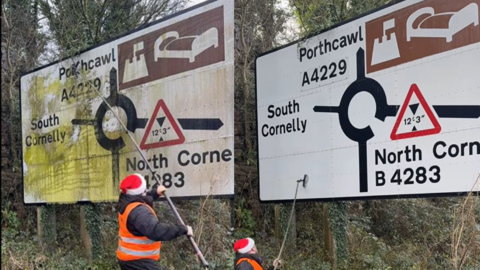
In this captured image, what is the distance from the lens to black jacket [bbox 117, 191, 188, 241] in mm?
4262

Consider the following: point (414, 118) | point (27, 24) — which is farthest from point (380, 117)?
point (27, 24)

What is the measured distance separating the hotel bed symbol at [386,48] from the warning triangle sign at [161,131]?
290 centimetres

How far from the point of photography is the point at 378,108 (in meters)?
6.56

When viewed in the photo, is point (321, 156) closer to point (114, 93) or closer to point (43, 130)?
point (114, 93)

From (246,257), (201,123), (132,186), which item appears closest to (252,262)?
(246,257)

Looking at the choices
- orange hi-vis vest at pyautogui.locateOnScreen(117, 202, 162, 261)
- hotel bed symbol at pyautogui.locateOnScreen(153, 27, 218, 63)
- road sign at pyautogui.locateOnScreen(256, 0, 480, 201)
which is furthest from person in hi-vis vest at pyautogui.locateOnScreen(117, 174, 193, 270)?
road sign at pyautogui.locateOnScreen(256, 0, 480, 201)

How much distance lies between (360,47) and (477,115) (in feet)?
6.32

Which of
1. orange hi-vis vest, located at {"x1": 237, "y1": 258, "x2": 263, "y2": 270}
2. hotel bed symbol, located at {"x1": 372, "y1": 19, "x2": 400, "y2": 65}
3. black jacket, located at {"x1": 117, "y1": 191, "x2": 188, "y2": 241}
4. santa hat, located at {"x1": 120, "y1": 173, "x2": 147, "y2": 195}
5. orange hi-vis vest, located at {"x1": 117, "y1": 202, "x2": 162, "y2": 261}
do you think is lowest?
orange hi-vis vest, located at {"x1": 237, "y1": 258, "x2": 263, "y2": 270}

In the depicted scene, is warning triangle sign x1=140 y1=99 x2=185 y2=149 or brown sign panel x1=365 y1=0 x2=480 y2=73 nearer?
brown sign panel x1=365 y1=0 x2=480 y2=73

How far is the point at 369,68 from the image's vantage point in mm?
6723

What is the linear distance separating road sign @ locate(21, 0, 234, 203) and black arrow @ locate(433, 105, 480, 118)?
2.62m

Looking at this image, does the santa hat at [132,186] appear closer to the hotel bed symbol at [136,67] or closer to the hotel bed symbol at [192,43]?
the hotel bed symbol at [192,43]

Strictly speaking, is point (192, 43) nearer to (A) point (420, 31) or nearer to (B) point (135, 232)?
(A) point (420, 31)

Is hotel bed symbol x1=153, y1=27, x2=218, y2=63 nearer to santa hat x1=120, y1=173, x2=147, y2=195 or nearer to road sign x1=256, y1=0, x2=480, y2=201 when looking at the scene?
road sign x1=256, y1=0, x2=480, y2=201
